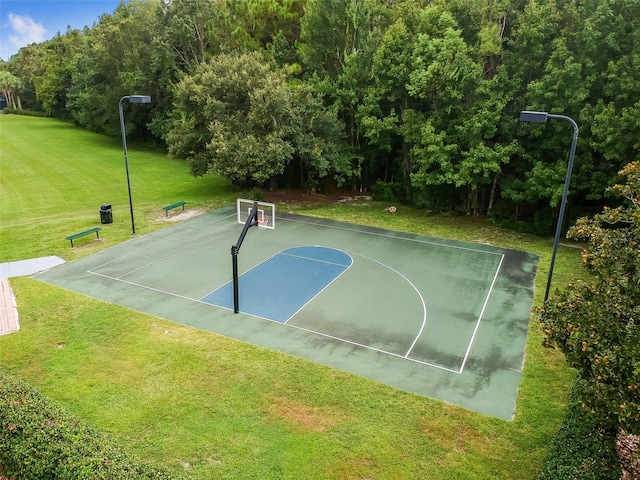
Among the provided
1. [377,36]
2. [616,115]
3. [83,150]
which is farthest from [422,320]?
[83,150]

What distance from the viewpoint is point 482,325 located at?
13.6 meters

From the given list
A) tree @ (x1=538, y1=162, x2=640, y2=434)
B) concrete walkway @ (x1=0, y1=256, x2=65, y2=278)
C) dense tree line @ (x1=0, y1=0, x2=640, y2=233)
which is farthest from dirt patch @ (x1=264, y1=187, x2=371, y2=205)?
tree @ (x1=538, y1=162, x2=640, y2=434)

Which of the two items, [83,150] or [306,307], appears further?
[83,150]

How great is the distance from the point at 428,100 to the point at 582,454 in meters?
19.1

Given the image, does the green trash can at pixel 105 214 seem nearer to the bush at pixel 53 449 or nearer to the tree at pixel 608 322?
the bush at pixel 53 449

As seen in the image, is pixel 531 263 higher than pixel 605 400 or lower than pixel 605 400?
lower

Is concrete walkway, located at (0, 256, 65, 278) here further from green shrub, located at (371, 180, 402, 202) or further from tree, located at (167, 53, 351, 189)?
green shrub, located at (371, 180, 402, 202)

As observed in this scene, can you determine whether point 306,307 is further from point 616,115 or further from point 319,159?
point 616,115

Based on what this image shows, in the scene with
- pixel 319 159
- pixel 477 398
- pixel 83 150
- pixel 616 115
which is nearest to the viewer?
pixel 477 398

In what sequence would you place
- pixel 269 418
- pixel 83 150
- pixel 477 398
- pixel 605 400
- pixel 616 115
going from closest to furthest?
pixel 605 400, pixel 269 418, pixel 477 398, pixel 616 115, pixel 83 150

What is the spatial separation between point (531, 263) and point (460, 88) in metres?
8.27

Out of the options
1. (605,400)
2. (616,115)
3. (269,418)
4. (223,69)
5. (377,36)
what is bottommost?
(269,418)

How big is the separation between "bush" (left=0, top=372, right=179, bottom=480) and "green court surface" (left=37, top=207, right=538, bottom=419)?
5.34 metres

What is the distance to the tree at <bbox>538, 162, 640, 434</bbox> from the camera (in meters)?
6.11
